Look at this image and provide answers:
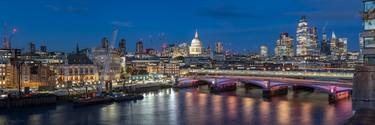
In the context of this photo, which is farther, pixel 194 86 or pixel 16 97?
pixel 194 86

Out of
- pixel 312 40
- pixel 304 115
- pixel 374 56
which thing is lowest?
pixel 304 115

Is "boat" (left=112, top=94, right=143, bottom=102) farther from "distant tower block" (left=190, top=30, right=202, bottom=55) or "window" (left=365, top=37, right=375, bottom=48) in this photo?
"distant tower block" (left=190, top=30, right=202, bottom=55)

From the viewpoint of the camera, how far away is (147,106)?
131 feet

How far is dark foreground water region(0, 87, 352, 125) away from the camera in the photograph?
3075 centimetres

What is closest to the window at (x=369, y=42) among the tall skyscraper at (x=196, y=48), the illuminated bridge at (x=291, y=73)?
the illuminated bridge at (x=291, y=73)

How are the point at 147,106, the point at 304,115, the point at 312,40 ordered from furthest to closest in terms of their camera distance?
1. the point at 312,40
2. the point at 147,106
3. the point at 304,115

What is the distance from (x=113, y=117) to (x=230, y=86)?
1168 inches

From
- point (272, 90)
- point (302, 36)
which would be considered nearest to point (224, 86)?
point (272, 90)

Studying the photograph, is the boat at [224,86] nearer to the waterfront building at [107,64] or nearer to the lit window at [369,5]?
the waterfront building at [107,64]

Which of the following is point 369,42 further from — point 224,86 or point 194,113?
point 224,86

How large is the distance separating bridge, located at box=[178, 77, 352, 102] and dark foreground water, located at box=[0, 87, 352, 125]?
4.59ft

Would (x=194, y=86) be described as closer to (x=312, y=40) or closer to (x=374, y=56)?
(x=374, y=56)

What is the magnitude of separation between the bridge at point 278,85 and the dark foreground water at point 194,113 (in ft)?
4.59

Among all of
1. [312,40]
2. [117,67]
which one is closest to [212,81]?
[117,67]
